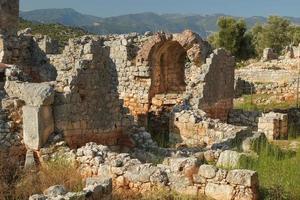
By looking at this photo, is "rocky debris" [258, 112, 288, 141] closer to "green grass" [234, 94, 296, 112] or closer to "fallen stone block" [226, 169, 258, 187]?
"green grass" [234, 94, 296, 112]

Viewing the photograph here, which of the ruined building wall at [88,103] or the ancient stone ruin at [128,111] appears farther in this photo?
the ruined building wall at [88,103]

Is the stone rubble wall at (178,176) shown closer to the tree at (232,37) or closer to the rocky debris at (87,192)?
the rocky debris at (87,192)

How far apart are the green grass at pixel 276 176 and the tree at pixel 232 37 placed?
38.8 metres

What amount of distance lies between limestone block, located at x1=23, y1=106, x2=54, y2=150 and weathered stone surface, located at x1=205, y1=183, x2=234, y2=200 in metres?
3.46

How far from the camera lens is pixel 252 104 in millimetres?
24922

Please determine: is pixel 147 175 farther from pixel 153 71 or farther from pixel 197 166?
pixel 153 71

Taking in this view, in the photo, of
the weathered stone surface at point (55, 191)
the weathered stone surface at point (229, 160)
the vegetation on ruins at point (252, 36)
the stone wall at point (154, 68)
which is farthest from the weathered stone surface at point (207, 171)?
the vegetation on ruins at point (252, 36)

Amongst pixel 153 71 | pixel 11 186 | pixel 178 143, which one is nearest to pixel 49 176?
pixel 11 186

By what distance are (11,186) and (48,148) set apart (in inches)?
64.0

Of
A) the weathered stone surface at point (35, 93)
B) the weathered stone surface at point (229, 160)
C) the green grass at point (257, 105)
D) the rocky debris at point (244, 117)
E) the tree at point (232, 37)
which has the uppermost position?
the tree at point (232, 37)

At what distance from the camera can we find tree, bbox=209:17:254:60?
160 ft

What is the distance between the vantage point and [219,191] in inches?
321

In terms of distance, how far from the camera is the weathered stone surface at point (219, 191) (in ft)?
26.5

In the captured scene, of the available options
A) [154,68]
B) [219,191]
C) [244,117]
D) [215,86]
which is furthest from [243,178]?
[244,117]
